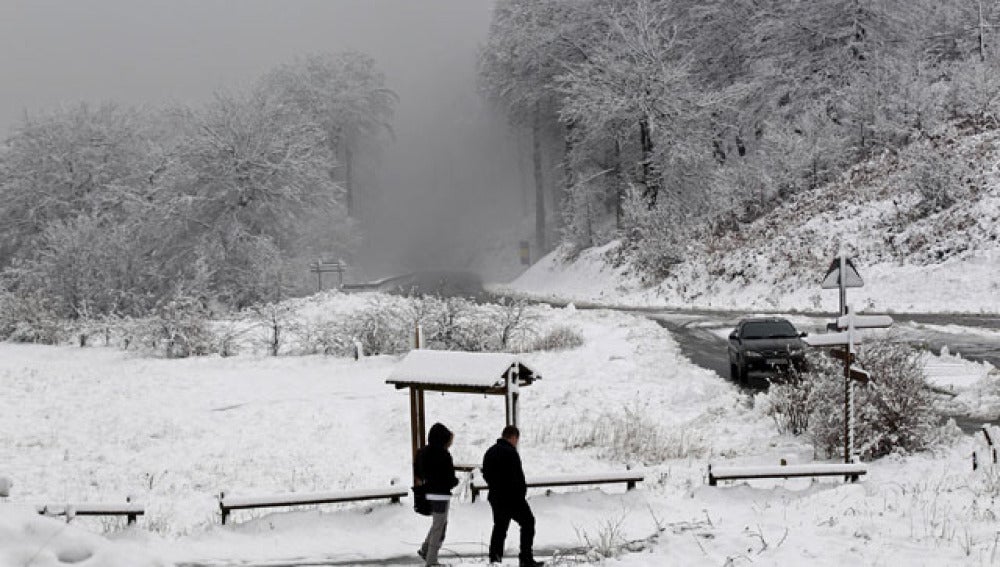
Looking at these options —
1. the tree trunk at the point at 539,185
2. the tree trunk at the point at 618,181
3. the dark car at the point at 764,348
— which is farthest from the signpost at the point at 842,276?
the tree trunk at the point at 539,185

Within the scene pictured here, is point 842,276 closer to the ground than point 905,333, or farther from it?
farther from it

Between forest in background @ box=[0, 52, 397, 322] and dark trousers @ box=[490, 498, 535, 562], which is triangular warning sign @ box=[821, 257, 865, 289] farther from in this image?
forest in background @ box=[0, 52, 397, 322]

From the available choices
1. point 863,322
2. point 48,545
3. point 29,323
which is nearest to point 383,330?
point 29,323

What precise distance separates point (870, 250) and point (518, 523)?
89.4 feet

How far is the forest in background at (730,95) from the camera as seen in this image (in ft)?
126

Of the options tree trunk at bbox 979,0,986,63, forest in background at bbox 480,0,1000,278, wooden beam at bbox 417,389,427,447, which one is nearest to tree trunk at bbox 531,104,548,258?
forest in background at bbox 480,0,1000,278

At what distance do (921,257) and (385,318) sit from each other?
19368 mm

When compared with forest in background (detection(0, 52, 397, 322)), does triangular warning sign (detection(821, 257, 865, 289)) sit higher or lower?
lower

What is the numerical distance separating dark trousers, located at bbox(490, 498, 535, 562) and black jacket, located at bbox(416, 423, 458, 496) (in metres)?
0.69

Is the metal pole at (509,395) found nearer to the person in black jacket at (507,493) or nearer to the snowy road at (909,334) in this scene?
→ the person in black jacket at (507,493)

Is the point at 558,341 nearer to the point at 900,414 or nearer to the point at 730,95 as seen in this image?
the point at 900,414

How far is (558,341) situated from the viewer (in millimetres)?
23906

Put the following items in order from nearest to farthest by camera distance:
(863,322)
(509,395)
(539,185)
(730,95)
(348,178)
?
(509,395), (863,322), (730,95), (539,185), (348,178)

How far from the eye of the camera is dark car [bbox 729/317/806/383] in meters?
18.6
